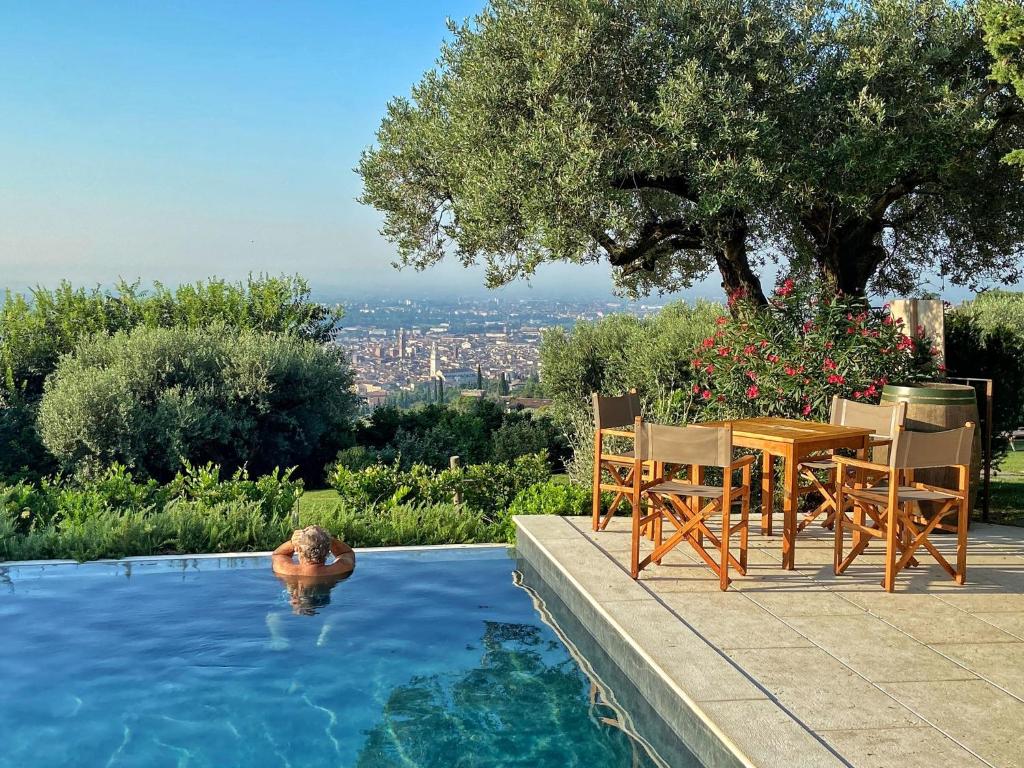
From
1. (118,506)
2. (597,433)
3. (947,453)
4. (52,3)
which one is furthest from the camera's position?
(52,3)

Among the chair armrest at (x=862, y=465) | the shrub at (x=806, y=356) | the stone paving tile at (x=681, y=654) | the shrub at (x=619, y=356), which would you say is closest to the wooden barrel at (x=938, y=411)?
the shrub at (x=806, y=356)

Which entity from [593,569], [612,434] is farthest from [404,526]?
[593,569]

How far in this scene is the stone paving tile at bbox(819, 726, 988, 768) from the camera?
10.6 ft

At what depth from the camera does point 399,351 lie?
112ft

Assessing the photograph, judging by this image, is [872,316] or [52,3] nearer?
[872,316]

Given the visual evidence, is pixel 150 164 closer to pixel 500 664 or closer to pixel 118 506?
pixel 118 506

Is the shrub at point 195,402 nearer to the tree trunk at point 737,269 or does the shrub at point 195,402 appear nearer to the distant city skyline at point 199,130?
the distant city skyline at point 199,130

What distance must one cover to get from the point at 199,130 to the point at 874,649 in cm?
3386

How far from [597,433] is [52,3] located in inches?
651

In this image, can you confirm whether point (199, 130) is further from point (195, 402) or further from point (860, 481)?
point (860, 481)

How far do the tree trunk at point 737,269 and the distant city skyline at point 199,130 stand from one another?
4.70ft

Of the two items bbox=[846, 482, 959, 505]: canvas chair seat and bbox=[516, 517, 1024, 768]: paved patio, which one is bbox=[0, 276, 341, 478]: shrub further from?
bbox=[846, 482, 959, 505]: canvas chair seat

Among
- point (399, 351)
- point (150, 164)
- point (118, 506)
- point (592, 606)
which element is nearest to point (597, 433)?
point (592, 606)

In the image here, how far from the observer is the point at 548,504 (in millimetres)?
8234
